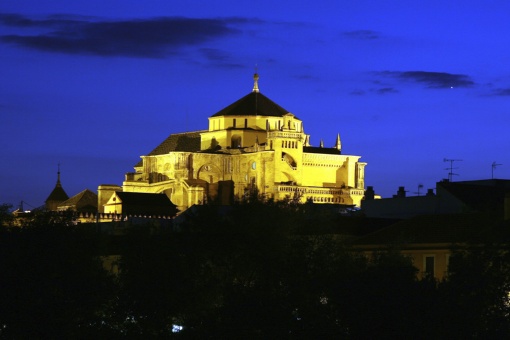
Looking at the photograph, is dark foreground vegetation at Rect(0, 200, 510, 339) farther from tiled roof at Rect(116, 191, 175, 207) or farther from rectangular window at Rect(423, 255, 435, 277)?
tiled roof at Rect(116, 191, 175, 207)

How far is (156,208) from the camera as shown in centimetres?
18212

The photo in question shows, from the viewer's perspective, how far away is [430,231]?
3290 inches

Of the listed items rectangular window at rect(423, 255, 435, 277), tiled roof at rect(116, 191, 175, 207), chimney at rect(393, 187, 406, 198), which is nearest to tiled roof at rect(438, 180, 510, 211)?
chimney at rect(393, 187, 406, 198)

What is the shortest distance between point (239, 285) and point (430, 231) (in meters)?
14.9

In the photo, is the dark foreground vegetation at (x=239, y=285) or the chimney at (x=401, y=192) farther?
the chimney at (x=401, y=192)

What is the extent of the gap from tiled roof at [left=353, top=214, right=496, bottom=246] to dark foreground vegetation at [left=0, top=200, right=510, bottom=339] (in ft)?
5.71

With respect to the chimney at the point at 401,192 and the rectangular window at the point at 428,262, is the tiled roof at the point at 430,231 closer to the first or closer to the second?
the rectangular window at the point at 428,262

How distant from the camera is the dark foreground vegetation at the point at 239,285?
205 feet

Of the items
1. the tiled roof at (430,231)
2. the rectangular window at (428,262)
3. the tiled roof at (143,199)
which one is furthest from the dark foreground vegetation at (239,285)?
the tiled roof at (143,199)

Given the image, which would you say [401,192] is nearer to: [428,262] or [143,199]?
[143,199]

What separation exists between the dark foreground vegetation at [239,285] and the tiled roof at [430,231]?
174cm

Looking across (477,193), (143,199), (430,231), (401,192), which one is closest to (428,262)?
(430,231)

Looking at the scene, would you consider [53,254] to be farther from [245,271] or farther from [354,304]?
[354,304]

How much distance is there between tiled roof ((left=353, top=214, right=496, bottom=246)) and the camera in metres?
79.6
